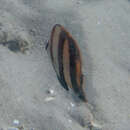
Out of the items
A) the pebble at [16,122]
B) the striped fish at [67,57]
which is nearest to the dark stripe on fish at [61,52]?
the striped fish at [67,57]

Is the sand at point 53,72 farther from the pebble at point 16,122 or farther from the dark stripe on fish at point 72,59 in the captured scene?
the dark stripe on fish at point 72,59

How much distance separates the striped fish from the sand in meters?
1.44

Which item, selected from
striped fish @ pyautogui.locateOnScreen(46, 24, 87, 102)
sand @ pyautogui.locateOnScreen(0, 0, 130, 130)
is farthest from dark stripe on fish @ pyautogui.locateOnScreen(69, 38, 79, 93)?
sand @ pyautogui.locateOnScreen(0, 0, 130, 130)

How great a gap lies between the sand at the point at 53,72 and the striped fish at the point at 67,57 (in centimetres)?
144

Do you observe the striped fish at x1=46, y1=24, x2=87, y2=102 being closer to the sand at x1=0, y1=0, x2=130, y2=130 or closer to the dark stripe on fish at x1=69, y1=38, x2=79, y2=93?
the dark stripe on fish at x1=69, y1=38, x2=79, y2=93

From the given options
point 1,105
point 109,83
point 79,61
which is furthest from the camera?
point 109,83

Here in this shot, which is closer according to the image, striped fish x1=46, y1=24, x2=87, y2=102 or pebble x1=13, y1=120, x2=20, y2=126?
striped fish x1=46, y1=24, x2=87, y2=102

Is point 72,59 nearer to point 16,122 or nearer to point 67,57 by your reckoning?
point 67,57

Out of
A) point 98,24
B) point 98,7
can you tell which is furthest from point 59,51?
point 98,7

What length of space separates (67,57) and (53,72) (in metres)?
1.92

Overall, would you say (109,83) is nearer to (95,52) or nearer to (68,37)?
(95,52)

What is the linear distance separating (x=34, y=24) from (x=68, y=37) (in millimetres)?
2495

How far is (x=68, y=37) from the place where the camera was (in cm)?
90

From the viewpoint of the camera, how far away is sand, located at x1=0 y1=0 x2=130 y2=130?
7.79 feet
